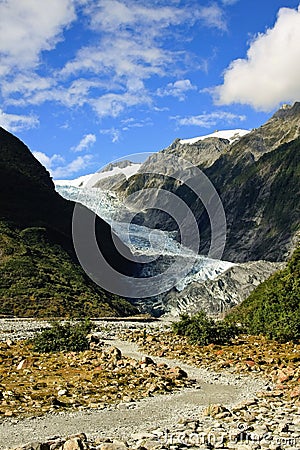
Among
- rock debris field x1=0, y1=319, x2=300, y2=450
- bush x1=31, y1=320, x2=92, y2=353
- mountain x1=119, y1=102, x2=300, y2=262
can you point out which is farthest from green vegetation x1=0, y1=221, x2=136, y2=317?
mountain x1=119, y1=102, x2=300, y2=262

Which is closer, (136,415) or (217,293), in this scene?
(136,415)

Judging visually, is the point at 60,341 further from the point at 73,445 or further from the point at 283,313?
the point at 73,445

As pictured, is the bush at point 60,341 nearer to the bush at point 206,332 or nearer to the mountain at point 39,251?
the bush at point 206,332

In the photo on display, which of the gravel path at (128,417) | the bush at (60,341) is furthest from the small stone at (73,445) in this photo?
the bush at (60,341)

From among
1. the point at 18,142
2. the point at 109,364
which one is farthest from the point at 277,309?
the point at 18,142

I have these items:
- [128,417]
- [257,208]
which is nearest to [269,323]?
[128,417]

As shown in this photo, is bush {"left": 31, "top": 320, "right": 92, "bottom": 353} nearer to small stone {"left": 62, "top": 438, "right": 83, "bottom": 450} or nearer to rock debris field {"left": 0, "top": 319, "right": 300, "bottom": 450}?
rock debris field {"left": 0, "top": 319, "right": 300, "bottom": 450}

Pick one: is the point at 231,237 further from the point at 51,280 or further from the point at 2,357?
the point at 2,357
